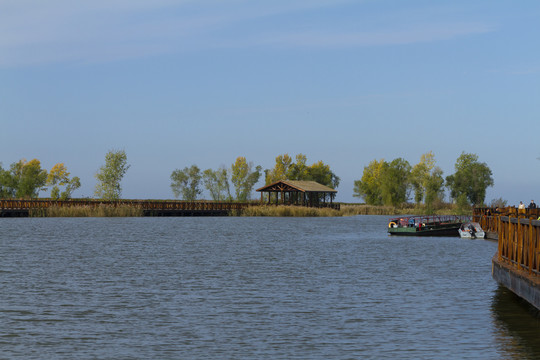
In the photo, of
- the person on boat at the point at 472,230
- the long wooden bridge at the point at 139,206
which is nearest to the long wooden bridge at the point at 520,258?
the person on boat at the point at 472,230

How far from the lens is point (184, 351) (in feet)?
47.7

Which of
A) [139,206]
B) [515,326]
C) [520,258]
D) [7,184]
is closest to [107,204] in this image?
[139,206]

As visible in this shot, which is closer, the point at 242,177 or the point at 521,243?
the point at 521,243

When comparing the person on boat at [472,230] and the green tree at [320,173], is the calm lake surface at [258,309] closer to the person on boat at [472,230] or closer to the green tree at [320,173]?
the person on boat at [472,230]

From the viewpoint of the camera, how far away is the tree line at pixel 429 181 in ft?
458

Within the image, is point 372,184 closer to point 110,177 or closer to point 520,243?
point 110,177

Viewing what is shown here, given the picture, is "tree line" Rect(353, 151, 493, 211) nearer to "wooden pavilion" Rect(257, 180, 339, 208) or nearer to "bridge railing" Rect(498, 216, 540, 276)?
"wooden pavilion" Rect(257, 180, 339, 208)

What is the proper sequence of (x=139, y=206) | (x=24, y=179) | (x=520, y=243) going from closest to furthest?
(x=520, y=243), (x=139, y=206), (x=24, y=179)

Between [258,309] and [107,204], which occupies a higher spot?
[107,204]

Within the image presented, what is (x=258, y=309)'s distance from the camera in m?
20.1

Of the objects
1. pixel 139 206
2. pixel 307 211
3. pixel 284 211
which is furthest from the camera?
pixel 307 211

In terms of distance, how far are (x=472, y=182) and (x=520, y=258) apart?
12531 centimetres

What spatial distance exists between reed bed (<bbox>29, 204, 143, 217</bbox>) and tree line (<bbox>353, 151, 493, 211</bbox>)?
61806mm

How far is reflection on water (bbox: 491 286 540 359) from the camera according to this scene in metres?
14.6
